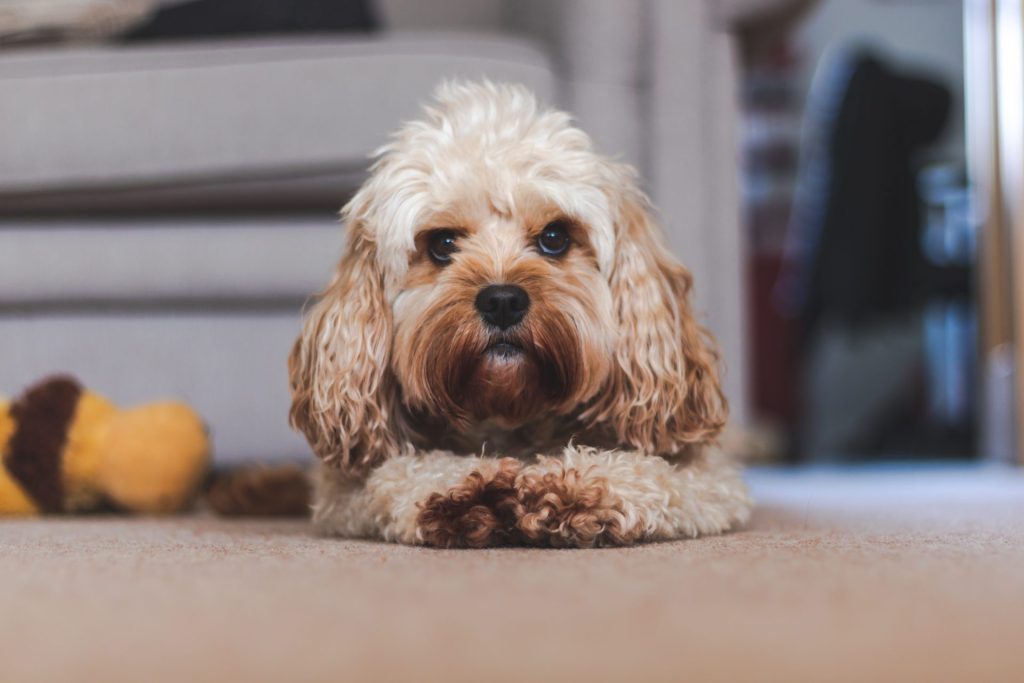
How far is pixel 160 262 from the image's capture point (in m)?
2.03

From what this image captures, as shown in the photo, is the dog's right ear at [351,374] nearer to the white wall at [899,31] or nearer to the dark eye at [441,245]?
the dark eye at [441,245]

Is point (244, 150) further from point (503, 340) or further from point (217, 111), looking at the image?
point (503, 340)

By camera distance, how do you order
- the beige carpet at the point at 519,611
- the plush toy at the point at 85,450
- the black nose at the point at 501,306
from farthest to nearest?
the plush toy at the point at 85,450
the black nose at the point at 501,306
the beige carpet at the point at 519,611

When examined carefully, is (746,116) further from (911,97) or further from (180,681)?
(180,681)

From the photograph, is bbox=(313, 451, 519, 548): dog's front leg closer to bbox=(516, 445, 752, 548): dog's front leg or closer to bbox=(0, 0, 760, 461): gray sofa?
bbox=(516, 445, 752, 548): dog's front leg

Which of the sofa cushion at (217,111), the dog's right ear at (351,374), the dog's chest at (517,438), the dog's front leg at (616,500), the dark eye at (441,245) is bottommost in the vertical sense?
the dog's front leg at (616,500)

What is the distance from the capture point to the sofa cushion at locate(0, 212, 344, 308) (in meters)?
2.03

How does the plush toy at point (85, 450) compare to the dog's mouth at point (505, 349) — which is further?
the plush toy at point (85, 450)

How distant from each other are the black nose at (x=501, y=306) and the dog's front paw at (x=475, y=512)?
0.64 ft

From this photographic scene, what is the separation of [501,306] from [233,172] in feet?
3.21

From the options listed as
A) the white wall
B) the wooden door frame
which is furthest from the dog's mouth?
the white wall

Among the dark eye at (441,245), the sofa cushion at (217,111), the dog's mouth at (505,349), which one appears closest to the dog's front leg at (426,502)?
the dog's mouth at (505,349)

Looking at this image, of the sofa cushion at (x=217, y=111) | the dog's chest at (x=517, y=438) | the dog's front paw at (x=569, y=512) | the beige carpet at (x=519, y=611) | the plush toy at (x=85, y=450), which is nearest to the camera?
the beige carpet at (x=519, y=611)

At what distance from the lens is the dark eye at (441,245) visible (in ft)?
4.56
